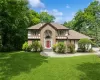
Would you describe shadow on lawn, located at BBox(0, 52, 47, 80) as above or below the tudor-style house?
below

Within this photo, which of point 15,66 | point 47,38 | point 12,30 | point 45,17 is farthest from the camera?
point 45,17

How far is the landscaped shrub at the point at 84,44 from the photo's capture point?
3688 cm

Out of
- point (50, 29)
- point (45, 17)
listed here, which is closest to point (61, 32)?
point (50, 29)

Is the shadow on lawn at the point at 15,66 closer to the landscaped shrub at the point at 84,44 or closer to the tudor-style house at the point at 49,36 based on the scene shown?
the tudor-style house at the point at 49,36

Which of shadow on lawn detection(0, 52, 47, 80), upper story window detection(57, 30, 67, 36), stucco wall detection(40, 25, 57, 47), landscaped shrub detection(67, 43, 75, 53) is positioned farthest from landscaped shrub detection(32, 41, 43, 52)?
shadow on lawn detection(0, 52, 47, 80)

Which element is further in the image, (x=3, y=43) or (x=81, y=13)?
(x=81, y=13)

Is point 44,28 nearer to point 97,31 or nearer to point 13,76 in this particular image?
point 97,31

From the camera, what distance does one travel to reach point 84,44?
3762 cm

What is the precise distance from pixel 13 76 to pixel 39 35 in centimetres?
2582

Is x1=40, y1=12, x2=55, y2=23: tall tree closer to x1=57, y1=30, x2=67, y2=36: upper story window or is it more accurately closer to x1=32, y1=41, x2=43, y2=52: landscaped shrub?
x1=57, y1=30, x2=67, y2=36: upper story window

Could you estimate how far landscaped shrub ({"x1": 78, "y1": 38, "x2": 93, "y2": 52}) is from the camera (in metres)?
36.9

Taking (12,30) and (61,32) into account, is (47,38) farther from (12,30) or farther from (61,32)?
(12,30)

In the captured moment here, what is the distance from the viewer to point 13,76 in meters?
14.0

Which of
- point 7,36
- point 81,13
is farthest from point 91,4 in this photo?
point 7,36
